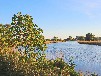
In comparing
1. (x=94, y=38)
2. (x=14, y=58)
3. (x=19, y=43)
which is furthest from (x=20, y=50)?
(x=94, y=38)

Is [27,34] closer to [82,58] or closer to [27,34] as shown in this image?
[27,34]

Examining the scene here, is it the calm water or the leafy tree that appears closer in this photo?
the leafy tree

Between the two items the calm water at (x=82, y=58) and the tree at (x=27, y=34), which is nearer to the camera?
the tree at (x=27, y=34)

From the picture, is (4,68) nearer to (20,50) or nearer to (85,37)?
(20,50)

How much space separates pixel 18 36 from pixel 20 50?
94 centimetres

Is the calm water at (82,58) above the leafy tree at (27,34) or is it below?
below

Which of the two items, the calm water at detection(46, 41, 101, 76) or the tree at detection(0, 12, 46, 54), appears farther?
the calm water at detection(46, 41, 101, 76)

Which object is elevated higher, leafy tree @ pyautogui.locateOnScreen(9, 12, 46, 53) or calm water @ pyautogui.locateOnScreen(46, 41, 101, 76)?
leafy tree @ pyautogui.locateOnScreen(9, 12, 46, 53)

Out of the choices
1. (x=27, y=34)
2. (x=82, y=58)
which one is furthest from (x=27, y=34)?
(x=82, y=58)

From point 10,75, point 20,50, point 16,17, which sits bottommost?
point 10,75

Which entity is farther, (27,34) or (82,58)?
(82,58)

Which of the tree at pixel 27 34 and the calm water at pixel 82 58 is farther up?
the tree at pixel 27 34

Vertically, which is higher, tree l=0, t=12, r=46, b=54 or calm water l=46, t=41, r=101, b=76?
tree l=0, t=12, r=46, b=54

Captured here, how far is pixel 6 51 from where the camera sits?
723 inches
